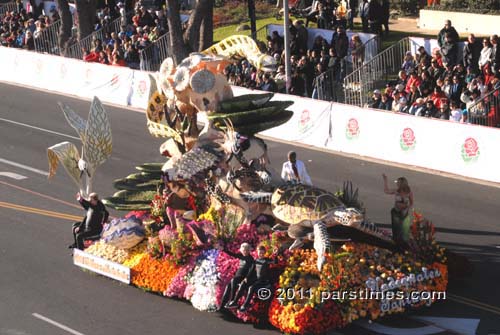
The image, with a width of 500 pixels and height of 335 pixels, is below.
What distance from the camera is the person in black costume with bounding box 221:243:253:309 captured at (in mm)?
19641

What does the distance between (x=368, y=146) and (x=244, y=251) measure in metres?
12.1

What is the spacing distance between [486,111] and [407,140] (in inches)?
100

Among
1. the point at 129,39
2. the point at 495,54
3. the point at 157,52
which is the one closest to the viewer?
the point at 495,54

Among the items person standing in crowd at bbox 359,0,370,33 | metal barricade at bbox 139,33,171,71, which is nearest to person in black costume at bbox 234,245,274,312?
person standing in crowd at bbox 359,0,370,33

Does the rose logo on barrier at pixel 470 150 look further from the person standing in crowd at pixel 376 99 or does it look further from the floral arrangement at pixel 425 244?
the floral arrangement at pixel 425 244

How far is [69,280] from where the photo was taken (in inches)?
888

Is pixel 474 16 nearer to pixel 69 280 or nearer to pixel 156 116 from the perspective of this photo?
pixel 156 116

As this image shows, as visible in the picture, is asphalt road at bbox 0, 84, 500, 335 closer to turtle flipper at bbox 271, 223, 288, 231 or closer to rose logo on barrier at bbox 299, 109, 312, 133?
rose logo on barrier at bbox 299, 109, 312, 133

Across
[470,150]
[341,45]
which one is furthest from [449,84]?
[341,45]

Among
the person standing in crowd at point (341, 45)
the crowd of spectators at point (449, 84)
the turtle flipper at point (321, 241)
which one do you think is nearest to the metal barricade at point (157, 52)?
the person standing in crowd at point (341, 45)

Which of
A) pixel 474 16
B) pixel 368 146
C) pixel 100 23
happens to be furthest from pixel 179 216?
pixel 100 23

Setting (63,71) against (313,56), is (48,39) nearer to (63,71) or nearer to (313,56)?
(63,71)

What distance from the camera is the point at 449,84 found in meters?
31.2

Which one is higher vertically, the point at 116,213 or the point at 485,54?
the point at 485,54
